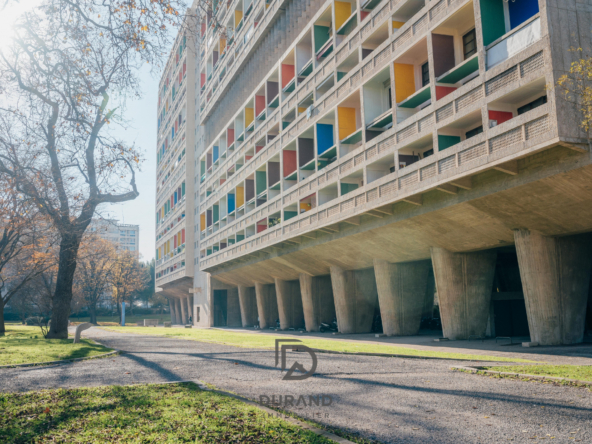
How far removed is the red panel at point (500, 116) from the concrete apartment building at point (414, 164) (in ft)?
0.13

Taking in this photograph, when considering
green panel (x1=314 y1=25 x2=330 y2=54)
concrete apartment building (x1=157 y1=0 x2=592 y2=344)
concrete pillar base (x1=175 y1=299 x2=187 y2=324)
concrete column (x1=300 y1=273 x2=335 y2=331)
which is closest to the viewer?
concrete apartment building (x1=157 y1=0 x2=592 y2=344)

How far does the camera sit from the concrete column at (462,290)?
72.8ft

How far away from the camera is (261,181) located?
3691 centimetres

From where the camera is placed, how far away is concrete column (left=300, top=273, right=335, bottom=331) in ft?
116

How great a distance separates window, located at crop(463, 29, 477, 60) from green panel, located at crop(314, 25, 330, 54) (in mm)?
10271

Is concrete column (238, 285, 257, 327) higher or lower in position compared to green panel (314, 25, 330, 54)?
lower

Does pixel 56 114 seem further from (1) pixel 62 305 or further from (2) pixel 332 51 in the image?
(2) pixel 332 51

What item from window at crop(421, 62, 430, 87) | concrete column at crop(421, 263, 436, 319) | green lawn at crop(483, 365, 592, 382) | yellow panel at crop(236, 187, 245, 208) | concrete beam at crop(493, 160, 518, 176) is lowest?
green lawn at crop(483, 365, 592, 382)

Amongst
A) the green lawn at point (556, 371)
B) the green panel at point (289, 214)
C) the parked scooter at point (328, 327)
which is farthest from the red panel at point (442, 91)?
the parked scooter at point (328, 327)

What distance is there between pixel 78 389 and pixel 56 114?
43.6 feet

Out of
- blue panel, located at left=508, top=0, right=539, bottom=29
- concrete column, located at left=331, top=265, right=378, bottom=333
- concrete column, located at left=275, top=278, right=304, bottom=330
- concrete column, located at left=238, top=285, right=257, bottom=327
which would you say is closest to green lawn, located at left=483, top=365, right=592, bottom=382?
blue panel, located at left=508, top=0, right=539, bottom=29

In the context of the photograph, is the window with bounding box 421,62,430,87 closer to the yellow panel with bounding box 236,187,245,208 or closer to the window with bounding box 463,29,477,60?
the window with bounding box 463,29,477,60

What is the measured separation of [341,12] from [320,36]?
2564mm

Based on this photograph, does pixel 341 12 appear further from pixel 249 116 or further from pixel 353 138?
pixel 249 116
